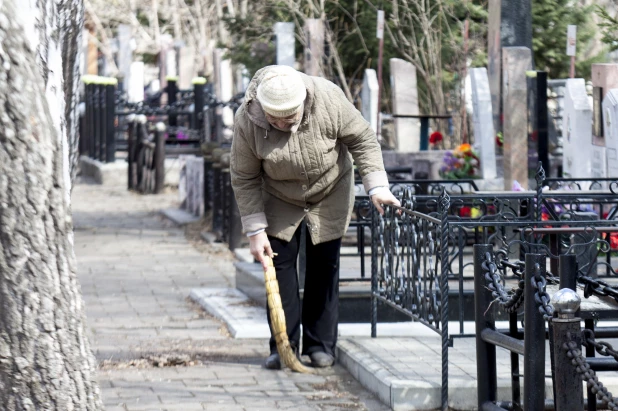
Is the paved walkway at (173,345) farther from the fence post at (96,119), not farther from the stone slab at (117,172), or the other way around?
the fence post at (96,119)

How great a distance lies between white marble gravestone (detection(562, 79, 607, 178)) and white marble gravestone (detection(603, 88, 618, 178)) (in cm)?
48

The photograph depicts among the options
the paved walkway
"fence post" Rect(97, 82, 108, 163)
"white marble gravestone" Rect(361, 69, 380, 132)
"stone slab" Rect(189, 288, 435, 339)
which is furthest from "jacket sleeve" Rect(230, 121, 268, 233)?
"fence post" Rect(97, 82, 108, 163)

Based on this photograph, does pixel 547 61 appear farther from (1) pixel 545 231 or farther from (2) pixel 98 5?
(2) pixel 98 5

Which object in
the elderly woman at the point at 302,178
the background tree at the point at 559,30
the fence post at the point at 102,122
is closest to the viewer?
the elderly woman at the point at 302,178

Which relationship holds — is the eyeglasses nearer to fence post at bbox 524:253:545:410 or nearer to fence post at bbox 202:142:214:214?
fence post at bbox 524:253:545:410

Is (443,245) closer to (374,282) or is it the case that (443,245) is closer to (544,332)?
(374,282)

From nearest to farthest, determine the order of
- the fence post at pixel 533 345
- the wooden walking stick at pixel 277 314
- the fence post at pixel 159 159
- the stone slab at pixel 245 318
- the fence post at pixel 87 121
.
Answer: the fence post at pixel 533 345 < the wooden walking stick at pixel 277 314 < the stone slab at pixel 245 318 < the fence post at pixel 159 159 < the fence post at pixel 87 121

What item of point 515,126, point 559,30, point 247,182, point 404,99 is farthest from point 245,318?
point 559,30

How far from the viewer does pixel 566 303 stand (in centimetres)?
386

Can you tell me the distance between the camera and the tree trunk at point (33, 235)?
3764 millimetres

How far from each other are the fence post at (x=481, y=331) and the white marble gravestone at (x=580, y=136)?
699 cm

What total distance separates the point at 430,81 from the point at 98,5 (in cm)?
2760

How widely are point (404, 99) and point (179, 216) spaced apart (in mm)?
3594

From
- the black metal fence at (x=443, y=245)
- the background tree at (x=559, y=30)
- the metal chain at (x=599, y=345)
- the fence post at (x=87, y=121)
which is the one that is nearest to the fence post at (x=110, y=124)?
the fence post at (x=87, y=121)
